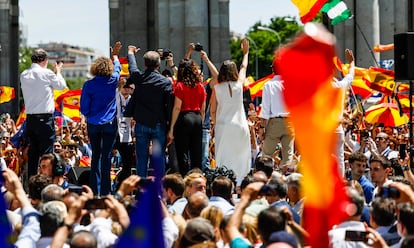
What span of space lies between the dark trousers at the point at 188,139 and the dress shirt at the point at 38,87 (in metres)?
1.69

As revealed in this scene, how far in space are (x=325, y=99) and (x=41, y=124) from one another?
33.7 feet

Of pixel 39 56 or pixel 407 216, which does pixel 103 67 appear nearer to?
pixel 39 56

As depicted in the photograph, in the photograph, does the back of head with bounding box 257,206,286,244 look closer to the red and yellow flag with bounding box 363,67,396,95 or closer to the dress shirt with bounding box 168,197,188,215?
the dress shirt with bounding box 168,197,188,215

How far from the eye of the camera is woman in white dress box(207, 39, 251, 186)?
14.7 meters

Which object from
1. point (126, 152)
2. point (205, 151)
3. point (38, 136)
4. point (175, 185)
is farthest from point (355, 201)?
point (126, 152)

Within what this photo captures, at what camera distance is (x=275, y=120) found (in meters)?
15.3

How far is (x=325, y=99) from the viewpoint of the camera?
4695 millimetres

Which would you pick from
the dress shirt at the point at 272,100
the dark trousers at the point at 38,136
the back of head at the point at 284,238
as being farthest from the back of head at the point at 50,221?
the dress shirt at the point at 272,100

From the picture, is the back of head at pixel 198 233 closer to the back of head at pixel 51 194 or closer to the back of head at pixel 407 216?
the back of head at pixel 407 216

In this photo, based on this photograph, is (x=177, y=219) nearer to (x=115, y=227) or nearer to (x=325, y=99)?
(x=115, y=227)

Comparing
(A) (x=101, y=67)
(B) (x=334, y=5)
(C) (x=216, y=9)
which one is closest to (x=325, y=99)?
(A) (x=101, y=67)

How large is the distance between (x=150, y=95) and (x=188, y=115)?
25.2 inches

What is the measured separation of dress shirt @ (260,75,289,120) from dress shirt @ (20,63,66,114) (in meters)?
2.80

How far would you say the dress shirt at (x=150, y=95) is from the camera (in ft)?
47.0
